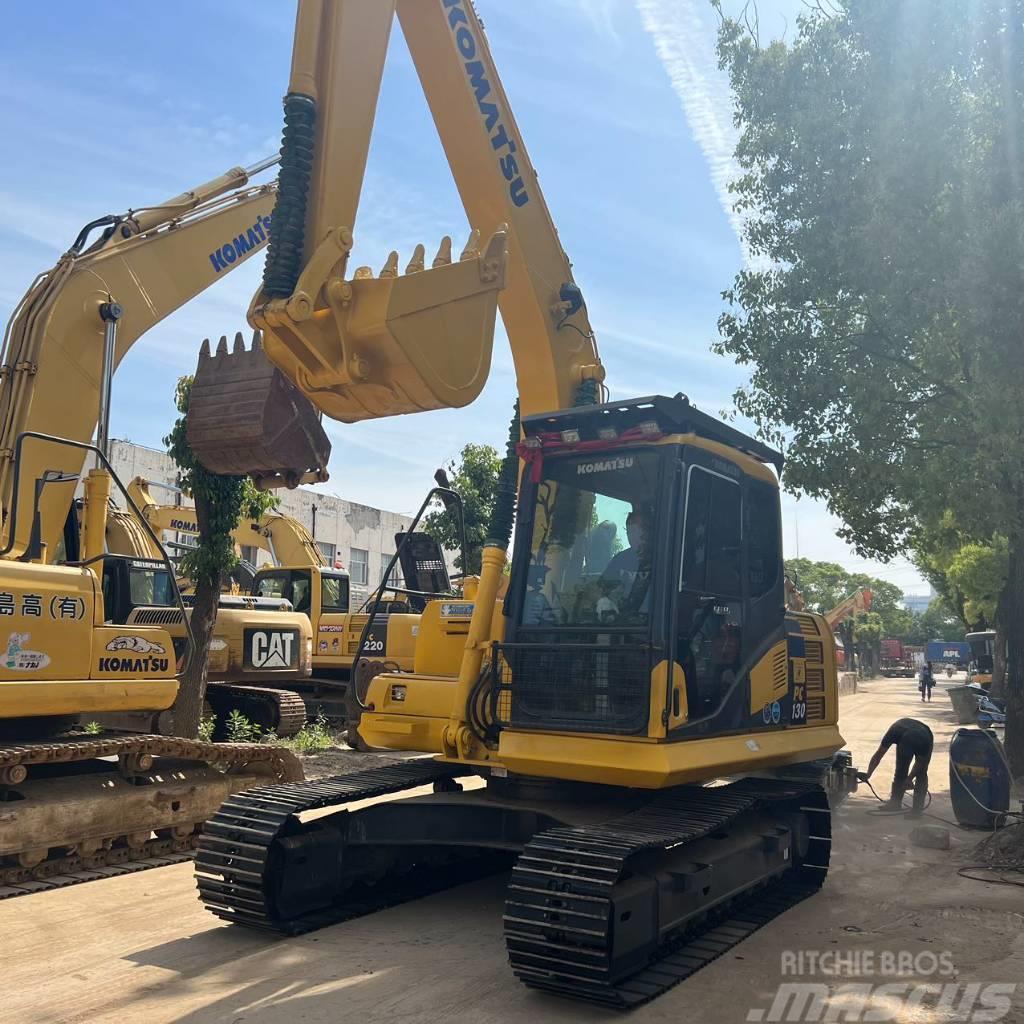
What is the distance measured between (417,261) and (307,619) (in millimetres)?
10036

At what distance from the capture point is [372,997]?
16.2ft

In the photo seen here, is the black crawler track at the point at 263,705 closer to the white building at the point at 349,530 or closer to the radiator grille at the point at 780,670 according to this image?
the radiator grille at the point at 780,670

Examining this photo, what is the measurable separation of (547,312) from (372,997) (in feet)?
15.4

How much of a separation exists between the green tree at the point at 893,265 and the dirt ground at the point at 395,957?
5.79 m

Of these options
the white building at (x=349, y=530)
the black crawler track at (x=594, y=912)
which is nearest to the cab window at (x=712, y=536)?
the black crawler track at (x=594, y=912)

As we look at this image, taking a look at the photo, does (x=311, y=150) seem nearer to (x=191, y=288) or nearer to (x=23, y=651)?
(x=23, y=651)

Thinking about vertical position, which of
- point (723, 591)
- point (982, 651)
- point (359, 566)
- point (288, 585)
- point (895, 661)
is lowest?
point (895, 661)

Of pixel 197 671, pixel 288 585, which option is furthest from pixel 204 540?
pixel 288 585

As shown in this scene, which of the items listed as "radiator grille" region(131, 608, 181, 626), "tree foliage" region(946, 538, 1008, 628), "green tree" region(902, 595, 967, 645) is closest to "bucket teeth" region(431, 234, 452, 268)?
"radiator grille" region(131, 608, 181, 626)

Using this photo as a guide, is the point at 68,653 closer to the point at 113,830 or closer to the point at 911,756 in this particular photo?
the point at 113,830

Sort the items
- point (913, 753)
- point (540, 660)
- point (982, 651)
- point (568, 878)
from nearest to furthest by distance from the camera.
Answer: point (568, 878) < point (540, 660) < point (913, 753) < point (982, 651)

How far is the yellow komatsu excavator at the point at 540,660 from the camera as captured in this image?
17.9ft

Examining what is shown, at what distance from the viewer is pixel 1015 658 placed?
12.7 meters

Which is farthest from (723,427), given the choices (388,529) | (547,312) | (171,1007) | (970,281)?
(388,529)
